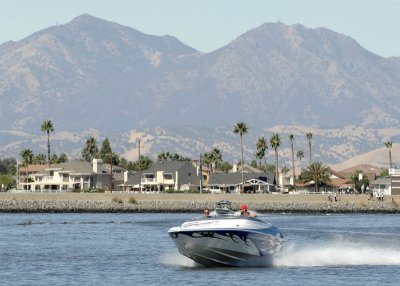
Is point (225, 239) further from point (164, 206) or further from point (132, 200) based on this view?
point (132, 200)

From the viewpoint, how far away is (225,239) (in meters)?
57.1

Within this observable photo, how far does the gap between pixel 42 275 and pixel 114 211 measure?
98940 millimetres

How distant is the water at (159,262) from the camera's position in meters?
54.7

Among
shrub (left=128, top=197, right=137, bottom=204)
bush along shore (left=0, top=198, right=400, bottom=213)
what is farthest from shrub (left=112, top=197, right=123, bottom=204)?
shrub (left=128, top=197, right=137, bottom=204)

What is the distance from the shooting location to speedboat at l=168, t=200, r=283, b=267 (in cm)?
5688

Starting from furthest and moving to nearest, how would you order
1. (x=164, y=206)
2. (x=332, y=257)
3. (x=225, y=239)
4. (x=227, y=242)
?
(x=164, y=206) → (x=332, y=257) → (x=227, y=242) → (x=225, y=239)

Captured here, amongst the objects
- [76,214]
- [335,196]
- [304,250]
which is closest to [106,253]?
[304,250]

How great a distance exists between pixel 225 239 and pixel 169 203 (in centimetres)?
10863

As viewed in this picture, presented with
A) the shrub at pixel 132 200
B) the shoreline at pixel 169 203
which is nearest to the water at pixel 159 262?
the shoreline at pixel 169 203

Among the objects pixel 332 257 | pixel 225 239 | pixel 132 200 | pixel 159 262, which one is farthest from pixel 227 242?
pixel 132 200

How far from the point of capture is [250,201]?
171m

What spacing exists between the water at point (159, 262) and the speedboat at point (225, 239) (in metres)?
0.62

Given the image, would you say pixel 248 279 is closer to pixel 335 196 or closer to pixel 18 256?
pixel 18 256

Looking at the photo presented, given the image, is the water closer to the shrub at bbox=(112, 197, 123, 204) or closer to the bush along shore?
the bush along shore
